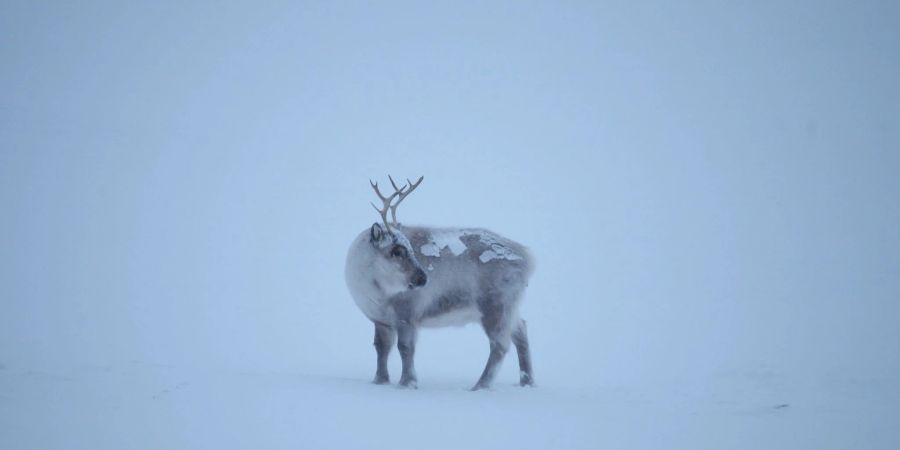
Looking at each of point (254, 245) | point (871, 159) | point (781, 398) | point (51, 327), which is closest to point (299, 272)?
point (254, 245)

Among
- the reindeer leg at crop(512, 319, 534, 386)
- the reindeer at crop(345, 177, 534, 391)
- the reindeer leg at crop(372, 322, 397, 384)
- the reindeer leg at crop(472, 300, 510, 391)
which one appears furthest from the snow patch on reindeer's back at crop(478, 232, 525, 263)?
the reindeer leg at crop(372, 322, 397, 384)

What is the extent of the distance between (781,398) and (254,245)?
179ft

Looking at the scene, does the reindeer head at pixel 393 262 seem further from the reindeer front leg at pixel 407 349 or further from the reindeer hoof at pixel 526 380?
the reindeer hoof at pixel 526 380

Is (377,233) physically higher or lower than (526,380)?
higher

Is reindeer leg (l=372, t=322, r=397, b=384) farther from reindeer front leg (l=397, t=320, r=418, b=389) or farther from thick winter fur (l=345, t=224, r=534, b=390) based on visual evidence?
reindeer front leg (l=397, t=320, r=418, b=389)

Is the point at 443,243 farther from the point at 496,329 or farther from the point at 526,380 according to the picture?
the point at 526,380

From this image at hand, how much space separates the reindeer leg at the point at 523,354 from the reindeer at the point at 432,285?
0.01 m

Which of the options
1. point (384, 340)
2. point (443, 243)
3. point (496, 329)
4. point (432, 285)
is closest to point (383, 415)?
point (384, 340)

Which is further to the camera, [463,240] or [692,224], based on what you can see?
[692,224]

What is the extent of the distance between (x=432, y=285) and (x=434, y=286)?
0.11 ft

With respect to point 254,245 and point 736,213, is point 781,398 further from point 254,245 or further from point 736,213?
point 736,213

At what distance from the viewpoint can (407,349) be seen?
9.66 metres

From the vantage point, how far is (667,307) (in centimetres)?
2603

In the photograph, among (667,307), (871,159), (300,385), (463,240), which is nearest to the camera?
(300,385)
